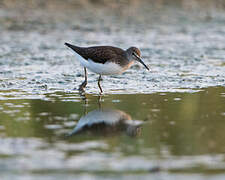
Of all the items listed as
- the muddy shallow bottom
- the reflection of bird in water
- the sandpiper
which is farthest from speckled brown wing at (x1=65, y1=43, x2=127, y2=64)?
the reflection of bird in water

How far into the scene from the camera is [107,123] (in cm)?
894

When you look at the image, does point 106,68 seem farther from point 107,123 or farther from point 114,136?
point 114,136

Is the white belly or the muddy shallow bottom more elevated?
the white belly

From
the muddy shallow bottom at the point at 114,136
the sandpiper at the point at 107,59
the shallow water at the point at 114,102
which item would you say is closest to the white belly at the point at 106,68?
the sandpiper at the point at 107,59

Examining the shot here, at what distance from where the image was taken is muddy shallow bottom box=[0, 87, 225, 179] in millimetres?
6645

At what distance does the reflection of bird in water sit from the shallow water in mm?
17

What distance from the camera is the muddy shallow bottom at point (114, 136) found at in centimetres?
664

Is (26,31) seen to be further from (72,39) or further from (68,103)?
(68,103)

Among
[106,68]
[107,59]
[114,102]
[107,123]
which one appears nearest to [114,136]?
[107,123]

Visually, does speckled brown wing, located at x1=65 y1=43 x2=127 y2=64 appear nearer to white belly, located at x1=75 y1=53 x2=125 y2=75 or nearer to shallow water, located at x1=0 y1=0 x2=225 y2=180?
white belly, located at x1=75 y1=53 x2=125 y2=75

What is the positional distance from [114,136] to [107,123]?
78cm

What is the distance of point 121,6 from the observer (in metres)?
23.0

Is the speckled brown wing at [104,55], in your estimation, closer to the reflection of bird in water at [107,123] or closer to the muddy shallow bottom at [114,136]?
the muddy shallow bottom at [114,136]

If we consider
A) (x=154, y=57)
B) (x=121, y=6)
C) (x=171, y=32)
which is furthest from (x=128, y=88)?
(x=121, y=6)
